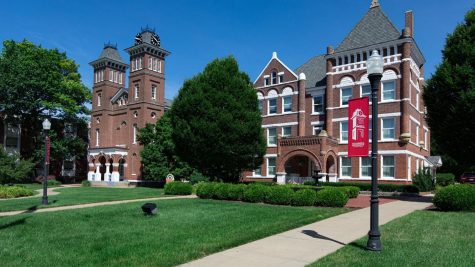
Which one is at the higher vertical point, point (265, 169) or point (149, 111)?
point (149, 111)

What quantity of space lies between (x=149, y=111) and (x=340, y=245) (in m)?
42.8

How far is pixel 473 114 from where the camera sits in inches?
738

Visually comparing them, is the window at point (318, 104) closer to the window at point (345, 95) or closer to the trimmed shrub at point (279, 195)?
the window at point (345, 95)

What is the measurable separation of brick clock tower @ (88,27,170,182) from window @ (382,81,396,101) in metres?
28.2

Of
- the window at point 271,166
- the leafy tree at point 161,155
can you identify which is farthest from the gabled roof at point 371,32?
the leafy tree at point 161,155

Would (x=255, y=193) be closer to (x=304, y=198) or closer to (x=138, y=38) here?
(x=304, y=198)

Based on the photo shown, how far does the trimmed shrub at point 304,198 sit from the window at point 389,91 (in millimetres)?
17931

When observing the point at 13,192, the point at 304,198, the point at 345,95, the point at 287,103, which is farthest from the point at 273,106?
the point at 13,192

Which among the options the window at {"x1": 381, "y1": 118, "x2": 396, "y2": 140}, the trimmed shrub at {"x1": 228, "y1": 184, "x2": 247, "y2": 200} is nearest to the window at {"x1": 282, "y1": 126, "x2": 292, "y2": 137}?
the window at {"x1": 381, "y1": 118, "x2": 396, "y2": 140}

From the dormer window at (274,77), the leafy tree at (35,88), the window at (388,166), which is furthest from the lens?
the leafy tree at (35,88)

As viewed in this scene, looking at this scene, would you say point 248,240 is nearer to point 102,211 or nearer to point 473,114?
point 102,211

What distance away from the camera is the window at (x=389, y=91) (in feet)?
103

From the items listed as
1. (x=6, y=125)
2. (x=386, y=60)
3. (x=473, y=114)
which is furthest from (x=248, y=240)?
(x=6, y=125)

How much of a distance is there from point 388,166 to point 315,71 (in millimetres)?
12563
